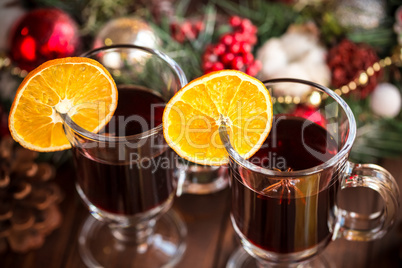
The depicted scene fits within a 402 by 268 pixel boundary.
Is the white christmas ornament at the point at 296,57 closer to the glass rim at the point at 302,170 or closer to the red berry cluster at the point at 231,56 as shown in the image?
the red berry cluster at the point at 231,56

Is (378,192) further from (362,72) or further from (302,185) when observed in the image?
(362,72)

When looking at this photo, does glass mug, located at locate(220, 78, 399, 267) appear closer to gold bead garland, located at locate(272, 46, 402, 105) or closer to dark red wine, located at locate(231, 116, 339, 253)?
dark red wine, located at locate(231, 116, 339, 253)

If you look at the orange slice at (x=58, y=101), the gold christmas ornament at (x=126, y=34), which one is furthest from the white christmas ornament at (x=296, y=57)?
the orange slice at (x=58, y=101)

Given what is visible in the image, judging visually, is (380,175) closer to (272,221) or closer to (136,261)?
(272,221)

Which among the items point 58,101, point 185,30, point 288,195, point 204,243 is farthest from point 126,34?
point 288,195

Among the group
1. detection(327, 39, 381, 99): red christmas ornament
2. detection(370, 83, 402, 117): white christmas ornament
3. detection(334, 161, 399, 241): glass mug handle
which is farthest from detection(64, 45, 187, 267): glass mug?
detection(370, 83, 402, 117): white christmas ornament

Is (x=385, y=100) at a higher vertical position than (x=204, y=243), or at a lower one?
higher

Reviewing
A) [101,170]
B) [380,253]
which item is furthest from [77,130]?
[380,253]

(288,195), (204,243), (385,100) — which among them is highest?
(385,100)
